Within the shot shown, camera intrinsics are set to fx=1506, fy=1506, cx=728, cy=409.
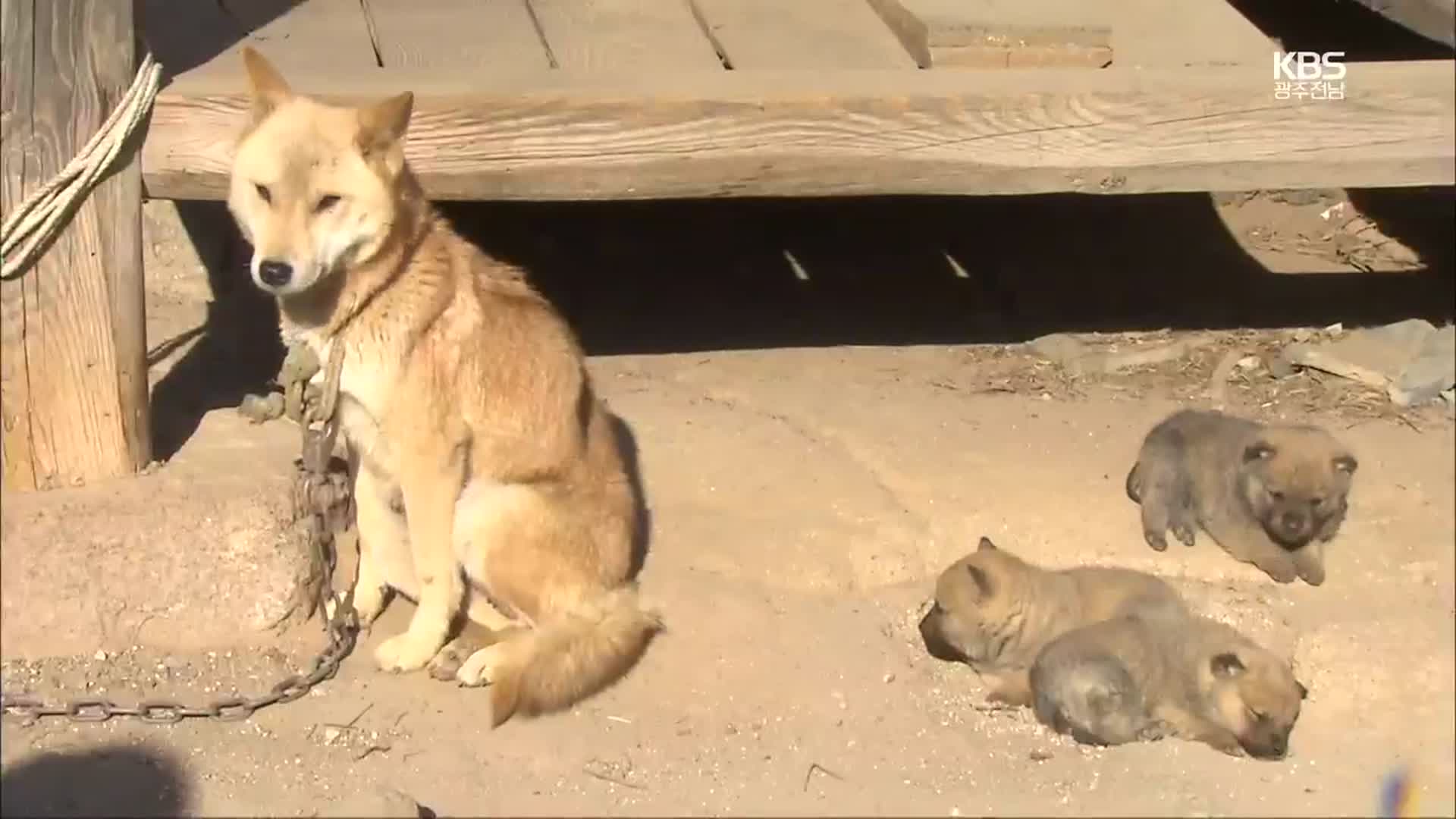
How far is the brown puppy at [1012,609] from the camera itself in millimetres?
4336

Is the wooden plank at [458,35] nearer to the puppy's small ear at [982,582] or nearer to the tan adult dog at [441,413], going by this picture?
the tan adult dog at [441,413]

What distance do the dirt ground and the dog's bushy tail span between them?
0.28ft

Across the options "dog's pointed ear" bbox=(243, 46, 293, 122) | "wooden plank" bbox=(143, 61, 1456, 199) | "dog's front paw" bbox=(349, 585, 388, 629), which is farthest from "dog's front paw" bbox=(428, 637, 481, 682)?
"dog's pointed ear" bbox=(243, 46, 293, 122)

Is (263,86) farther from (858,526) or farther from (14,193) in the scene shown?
(858,526)

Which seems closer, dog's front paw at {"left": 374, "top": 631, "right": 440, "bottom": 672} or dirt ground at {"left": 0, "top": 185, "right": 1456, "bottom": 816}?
dirt ground at {"left": 0, "top": 185, "right": 1456, "bottom": 816}

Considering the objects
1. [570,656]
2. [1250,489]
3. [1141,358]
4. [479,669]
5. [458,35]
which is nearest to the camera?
[570,656]

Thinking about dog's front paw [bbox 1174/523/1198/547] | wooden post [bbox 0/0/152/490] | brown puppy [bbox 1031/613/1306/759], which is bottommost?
dog's front paw [bbox 1174/523/1198/547]

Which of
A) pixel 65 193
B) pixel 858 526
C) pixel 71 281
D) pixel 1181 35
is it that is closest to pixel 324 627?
pixel 71 281

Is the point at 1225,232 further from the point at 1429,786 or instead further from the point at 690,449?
the point at 1429,786

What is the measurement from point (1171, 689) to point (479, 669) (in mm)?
1908

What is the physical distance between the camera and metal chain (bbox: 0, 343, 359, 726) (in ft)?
12.3

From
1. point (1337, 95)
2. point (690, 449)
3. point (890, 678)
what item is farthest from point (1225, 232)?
point (890, 678)

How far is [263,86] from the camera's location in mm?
3799

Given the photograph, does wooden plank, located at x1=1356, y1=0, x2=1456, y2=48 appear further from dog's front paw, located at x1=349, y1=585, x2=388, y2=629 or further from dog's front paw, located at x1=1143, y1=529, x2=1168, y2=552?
dog's front paw, located at x1=349, y1=585, x2=388, y2=629
